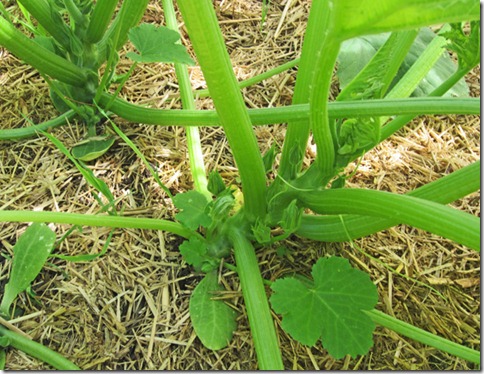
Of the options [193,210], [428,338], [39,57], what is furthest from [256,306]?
[39,57]

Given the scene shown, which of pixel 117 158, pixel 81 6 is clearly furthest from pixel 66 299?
pixel 81 6

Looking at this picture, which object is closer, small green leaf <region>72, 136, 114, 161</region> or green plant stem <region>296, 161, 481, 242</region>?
green plant stem <region>296, 161, 481, 242</region>

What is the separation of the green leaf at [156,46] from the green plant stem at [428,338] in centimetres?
78

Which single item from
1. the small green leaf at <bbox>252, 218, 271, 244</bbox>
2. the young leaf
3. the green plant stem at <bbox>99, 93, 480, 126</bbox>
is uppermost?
the green plant stem at <bbox>99, 93, 480, 126</bbox>

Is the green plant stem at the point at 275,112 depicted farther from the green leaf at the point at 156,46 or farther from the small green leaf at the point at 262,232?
the small green leaf at the point at 262,232

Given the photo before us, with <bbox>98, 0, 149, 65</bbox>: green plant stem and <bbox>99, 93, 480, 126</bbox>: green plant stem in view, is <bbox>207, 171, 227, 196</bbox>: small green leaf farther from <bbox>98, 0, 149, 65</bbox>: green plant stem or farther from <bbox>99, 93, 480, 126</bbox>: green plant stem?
<bbox>98, 0, 149, 65</bbox>: green plant stem

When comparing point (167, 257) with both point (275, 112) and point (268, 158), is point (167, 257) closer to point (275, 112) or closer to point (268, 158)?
point (268, 158)

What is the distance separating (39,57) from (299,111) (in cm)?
71

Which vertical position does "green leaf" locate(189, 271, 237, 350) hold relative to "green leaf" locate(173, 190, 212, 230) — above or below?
below

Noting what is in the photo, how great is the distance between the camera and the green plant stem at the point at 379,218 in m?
1.13

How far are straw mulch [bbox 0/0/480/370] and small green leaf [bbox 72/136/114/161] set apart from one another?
3 centimetres

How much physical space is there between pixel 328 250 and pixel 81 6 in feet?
3.12

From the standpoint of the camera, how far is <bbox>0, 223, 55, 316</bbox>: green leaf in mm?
1340

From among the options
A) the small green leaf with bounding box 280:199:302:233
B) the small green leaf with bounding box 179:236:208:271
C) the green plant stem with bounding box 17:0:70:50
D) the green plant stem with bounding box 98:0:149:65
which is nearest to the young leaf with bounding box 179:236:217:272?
the small green leaf with bounding box 179:236:208:271
